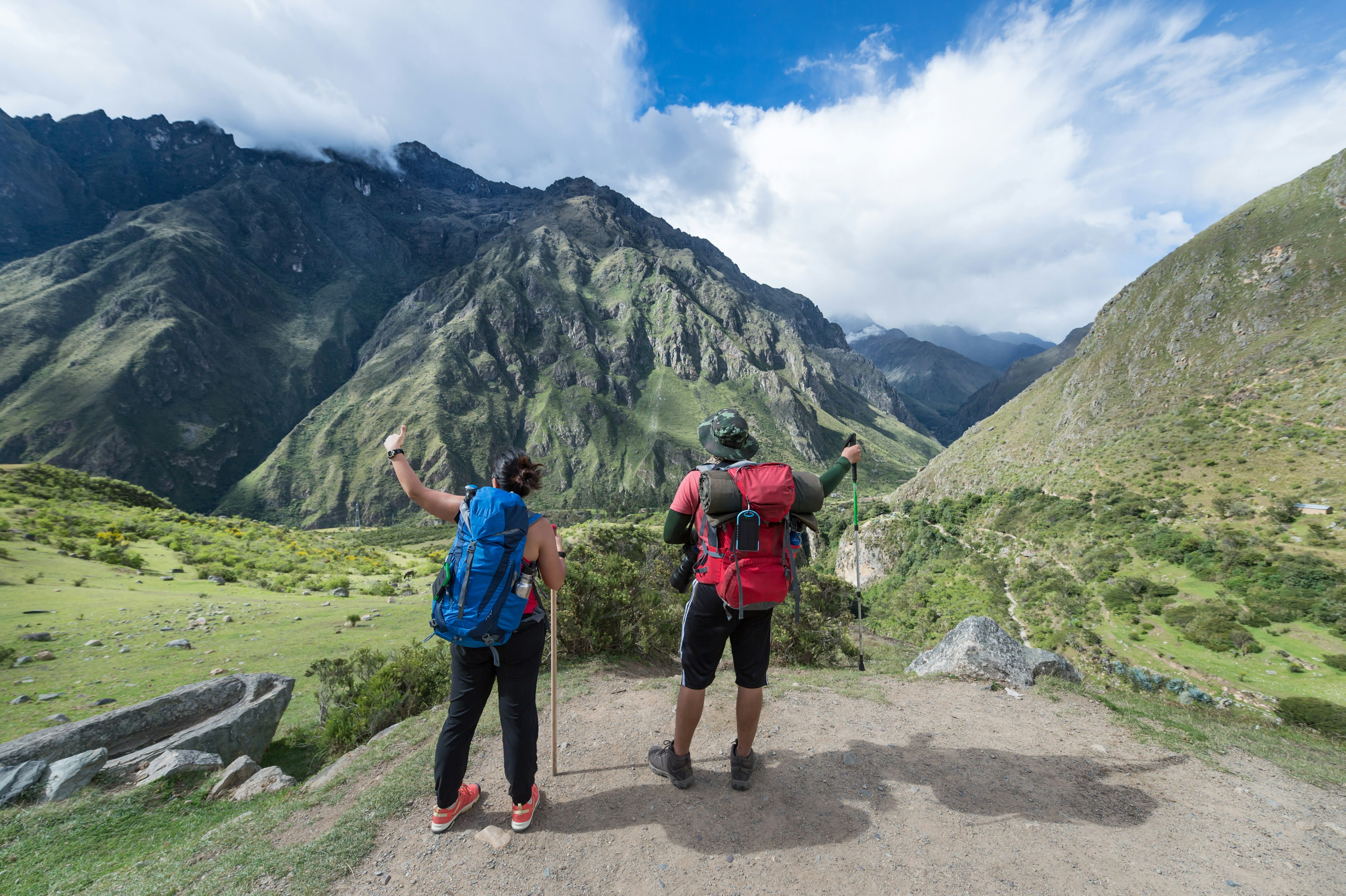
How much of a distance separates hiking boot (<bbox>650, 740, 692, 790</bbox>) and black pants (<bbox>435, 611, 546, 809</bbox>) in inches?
53.6

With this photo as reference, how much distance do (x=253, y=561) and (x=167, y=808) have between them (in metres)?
17.5

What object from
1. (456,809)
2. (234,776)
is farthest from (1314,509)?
(234,776)

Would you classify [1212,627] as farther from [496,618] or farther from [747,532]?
[496,618]

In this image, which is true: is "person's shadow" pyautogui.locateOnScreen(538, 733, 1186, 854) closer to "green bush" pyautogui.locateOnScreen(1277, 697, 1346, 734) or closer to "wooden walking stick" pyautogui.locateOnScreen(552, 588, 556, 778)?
"wooden walking stick" pyautogui.locateOnScreen(552, 588, 556, 778)

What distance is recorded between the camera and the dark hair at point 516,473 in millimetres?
4082

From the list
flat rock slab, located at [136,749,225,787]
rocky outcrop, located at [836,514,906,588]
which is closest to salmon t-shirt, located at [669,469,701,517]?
flat rock slab, located at [136,749,225,787]

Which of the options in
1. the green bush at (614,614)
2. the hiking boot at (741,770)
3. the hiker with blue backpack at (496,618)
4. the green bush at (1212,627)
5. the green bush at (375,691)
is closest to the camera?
the hiker with blue backpack at (496,618)

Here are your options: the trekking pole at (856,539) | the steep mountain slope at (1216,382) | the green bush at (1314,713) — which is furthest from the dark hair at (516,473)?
the steep mountain slope at (1216,382)

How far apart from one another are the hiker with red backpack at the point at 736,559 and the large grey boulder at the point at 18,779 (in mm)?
6311

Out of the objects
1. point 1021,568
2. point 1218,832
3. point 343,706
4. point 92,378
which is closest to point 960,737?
point 1218,832

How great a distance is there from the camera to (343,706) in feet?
22.3

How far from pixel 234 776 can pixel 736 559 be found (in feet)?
20.2

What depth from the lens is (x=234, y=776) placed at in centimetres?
531

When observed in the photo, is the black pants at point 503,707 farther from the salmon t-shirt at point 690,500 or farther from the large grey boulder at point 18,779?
the large grey boulder at point 18,779
